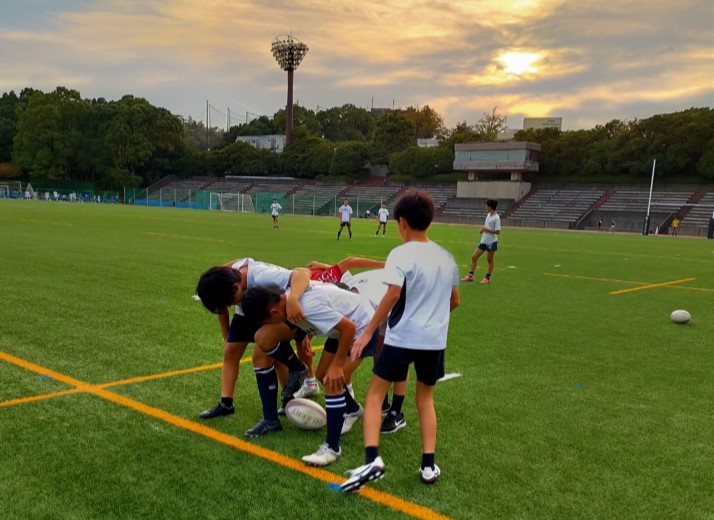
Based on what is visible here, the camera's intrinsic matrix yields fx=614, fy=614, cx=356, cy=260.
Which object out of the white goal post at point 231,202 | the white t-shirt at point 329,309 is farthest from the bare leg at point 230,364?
the white goal post at point 231,202

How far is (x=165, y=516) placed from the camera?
3.29m

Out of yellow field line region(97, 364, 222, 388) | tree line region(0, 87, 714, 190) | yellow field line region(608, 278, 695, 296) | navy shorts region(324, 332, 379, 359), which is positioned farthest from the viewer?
tree line region(0, 87, 714, 190)

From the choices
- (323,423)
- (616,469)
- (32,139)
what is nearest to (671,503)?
(616,469)

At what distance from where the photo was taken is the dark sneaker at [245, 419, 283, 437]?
4.39 m

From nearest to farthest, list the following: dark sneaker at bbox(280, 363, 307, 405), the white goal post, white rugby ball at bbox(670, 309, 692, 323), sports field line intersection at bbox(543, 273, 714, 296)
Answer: dark sneaker at bbox(280, 363, 307, 405) < white rugby ball at bbox(670, 309, 692, 323) < sports field line intersection at bbox(543, 273, 714, 296) < the white goal post

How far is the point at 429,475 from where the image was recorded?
3752 millimetres

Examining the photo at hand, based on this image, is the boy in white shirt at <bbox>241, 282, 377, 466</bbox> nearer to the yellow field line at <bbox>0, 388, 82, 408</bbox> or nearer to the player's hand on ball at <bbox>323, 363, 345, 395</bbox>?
the player's hand on ball at <bbox>323, 363, 345, 395</bbox>

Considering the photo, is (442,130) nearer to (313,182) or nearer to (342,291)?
(313,182)

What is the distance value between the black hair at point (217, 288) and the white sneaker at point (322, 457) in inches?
44.2

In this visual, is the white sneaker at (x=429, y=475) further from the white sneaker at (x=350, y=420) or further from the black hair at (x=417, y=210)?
the black hair at (x=417, y=210)

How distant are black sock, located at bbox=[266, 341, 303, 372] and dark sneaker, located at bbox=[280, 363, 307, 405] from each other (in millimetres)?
169

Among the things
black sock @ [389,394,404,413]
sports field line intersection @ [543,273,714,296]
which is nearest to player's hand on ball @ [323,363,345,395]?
black sock @ [389,394,404,413]

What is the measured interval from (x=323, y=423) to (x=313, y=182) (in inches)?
3004

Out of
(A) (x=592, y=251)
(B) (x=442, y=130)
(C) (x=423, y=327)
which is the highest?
(B) (x=442, y=130)
